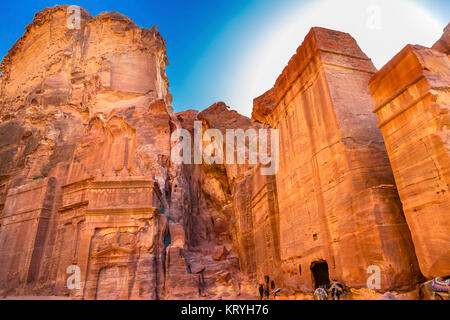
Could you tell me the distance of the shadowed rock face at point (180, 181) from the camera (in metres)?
5.48

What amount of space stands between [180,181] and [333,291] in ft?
50.7

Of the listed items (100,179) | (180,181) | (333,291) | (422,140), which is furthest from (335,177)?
(180,181)

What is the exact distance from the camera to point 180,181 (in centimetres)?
2028

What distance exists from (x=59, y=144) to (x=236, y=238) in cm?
1472

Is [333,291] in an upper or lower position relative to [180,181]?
lower

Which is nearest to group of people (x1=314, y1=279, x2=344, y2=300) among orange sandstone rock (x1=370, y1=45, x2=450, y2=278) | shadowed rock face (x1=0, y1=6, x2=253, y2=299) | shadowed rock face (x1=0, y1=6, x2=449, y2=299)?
shadowed rock face (x1=0, y1=6, x2=449, y2=299)

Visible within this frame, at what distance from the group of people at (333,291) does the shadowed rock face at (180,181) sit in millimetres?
219

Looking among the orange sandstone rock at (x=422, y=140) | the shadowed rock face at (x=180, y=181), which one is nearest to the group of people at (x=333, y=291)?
the shadowed rock face at (x=180, y=181)

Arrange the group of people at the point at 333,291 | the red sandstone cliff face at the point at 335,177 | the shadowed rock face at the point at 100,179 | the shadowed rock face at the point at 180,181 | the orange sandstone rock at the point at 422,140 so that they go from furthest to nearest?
the shadowed rock face at the point at 100,179 < the group of people at the point at 333,291 < the shadowed rock face at the point at 180,181 < the red sandstone cliff face at the point at 335,177 < the orange sandstone rock at the point at 422,140

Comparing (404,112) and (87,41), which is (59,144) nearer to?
(87,41)

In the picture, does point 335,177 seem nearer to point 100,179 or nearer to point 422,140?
point 422,140

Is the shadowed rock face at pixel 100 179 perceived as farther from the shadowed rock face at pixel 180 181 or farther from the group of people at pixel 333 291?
the group of people at pixel 333 291

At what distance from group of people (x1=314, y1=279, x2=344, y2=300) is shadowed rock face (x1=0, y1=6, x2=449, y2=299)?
0.22m
